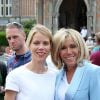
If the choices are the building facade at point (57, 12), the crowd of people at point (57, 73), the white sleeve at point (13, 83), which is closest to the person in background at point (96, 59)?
the crowd of people at point (57, 73)

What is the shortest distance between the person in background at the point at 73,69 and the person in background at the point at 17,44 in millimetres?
1000

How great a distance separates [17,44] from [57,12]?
21782 mm

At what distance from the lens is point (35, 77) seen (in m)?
3.74

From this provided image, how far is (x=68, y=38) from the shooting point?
12.2ft

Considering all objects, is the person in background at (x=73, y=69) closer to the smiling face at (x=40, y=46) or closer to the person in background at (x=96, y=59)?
the smiling face at (x=40, y=46)

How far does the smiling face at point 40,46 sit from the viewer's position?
375 cm

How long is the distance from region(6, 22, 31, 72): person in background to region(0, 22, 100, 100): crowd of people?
0.97m

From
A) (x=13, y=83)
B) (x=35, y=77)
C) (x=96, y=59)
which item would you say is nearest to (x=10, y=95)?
(x=13, y=83)

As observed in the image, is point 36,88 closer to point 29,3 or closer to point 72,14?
point 72,14

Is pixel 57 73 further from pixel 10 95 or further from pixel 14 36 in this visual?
pixel 14 36

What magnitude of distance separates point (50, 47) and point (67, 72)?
0.80 feet

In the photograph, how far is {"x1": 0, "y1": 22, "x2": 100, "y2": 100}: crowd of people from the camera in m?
3.60

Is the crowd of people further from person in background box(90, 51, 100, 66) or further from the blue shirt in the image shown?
person in background box(90, 51, 100, 66)

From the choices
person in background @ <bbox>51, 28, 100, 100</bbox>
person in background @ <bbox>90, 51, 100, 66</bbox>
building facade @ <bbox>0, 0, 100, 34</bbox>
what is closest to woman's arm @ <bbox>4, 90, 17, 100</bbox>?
person in background @ <bbox>51, 28, 100, 100</bbox>
